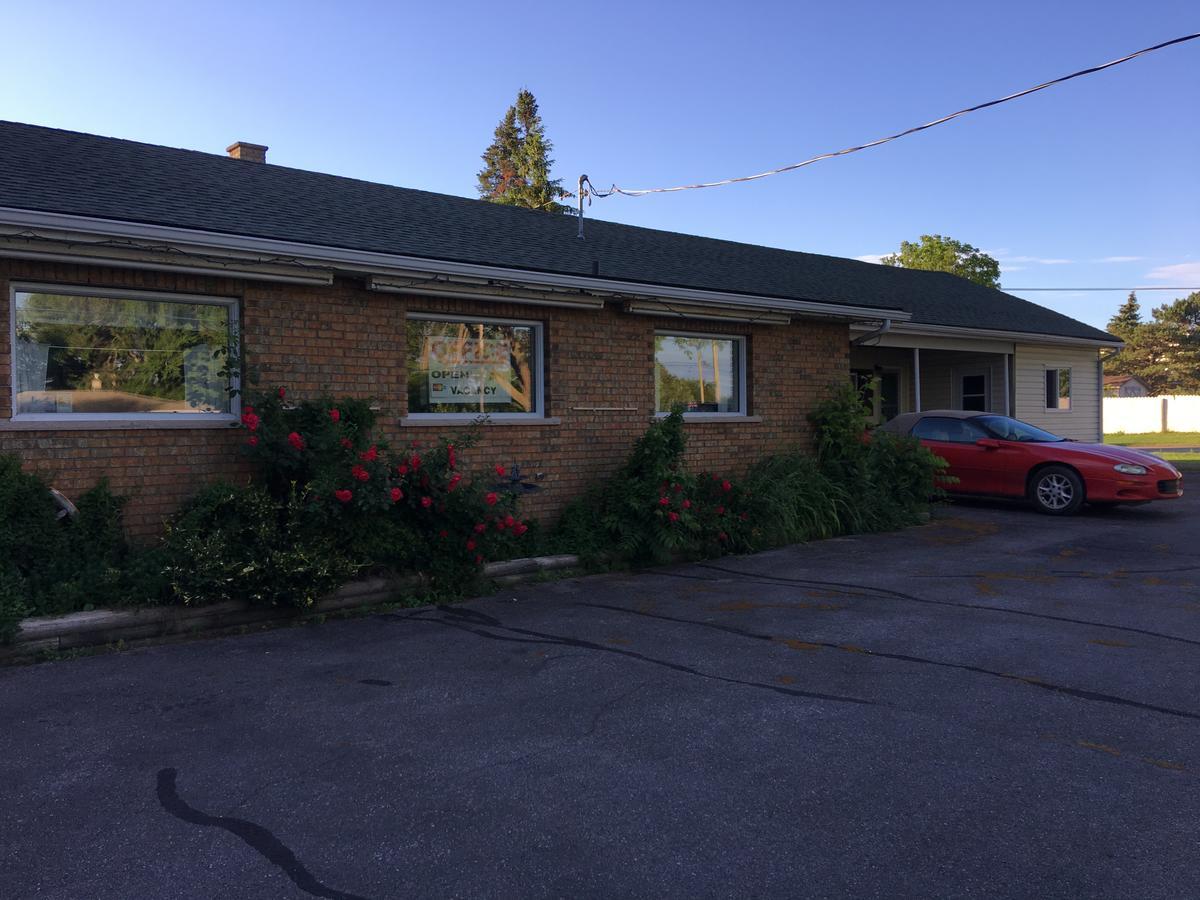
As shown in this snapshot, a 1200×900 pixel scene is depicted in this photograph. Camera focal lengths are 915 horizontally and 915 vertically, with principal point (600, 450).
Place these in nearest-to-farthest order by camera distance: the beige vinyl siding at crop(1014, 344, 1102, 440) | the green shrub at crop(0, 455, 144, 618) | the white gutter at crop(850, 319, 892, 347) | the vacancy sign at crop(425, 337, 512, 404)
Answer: the green shrub at crop(0, 455, 144, 618) < the vacancy sign at crop(425, 337, 512, 404) < the white gutter at crop(850, 319, 892, 347) < the beige vinyl siding at crop(1014, 344, 1102, 440)

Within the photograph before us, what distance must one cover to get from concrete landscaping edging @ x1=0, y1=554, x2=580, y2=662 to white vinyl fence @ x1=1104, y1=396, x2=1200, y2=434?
47.5 m

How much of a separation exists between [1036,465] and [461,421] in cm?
850

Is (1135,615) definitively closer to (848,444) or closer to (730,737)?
(730,737)

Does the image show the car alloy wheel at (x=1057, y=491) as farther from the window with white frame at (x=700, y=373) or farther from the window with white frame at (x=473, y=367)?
the window with white frame at (x=473, y=367)

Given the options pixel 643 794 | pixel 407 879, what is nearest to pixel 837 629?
pixel 643 794

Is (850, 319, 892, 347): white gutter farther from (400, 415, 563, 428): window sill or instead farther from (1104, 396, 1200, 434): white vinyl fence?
(1104, 396, 1200, 434): white vinyl fence

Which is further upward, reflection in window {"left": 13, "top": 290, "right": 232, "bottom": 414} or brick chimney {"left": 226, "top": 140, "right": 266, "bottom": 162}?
brick chimney {"left": 226, "top": 140, "right": 266, "bottom": 162}

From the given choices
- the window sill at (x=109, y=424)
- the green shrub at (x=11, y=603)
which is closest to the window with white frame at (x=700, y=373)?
the window sill at (x=109, y=424)

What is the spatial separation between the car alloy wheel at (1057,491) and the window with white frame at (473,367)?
7.59m

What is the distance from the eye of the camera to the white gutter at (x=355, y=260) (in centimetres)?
671

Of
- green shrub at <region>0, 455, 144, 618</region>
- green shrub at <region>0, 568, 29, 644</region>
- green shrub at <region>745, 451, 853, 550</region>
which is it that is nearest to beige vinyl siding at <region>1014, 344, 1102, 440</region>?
green shrub at <region>745, 451, 853, 550</region>

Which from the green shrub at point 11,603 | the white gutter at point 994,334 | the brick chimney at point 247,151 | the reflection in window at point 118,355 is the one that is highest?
the brick chimney at point 247,151

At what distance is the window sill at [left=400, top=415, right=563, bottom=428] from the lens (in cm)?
905

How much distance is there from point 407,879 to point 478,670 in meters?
2.53
